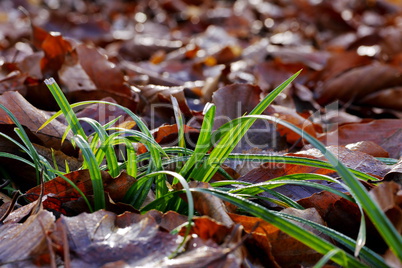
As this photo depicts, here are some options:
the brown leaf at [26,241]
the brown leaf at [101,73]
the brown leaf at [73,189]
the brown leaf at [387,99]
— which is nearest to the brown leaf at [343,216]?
the brown leaf at [73,189]

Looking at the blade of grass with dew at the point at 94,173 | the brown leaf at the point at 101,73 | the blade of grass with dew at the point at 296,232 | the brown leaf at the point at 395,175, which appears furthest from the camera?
the brown leaf at the point at 101,73

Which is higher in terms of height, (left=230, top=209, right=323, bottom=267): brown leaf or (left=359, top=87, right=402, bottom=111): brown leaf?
(left=359, top=87, right=402, bottom=111): brown leaf

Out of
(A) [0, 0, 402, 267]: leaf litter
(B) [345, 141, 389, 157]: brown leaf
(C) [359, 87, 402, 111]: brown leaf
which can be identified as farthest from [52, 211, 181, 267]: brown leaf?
(C) [359, 87, 402, 111]: brown leaf

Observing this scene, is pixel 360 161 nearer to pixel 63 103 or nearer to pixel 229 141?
pixel 229 141

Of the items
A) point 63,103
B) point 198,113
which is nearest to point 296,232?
point 63,103

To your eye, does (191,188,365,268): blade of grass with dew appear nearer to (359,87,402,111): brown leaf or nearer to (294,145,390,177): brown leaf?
(294,145,390,177): brown leaf

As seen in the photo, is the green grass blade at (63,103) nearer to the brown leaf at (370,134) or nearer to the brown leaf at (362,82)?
the brown leaf at (370,134)

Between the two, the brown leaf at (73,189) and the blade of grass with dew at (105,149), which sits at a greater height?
the blade of grass with dew at (105,149)

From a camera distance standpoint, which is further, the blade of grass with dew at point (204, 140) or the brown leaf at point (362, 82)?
the brown leaf at point (362, 82)
